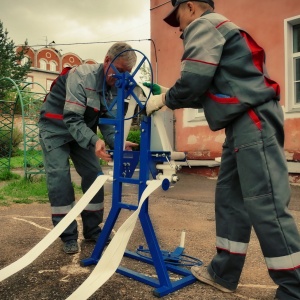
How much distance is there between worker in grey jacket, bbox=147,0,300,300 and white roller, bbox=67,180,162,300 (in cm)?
59

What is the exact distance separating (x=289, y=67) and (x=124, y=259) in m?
5.74

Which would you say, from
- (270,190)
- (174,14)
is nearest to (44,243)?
(270,190)

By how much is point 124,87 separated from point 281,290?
163 cm

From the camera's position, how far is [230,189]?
2553 millimetres

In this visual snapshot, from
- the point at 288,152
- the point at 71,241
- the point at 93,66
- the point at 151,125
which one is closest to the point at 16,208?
the point at 71,241

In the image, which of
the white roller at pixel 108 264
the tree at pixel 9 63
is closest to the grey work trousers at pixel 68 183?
the white roller at pixel 108 264

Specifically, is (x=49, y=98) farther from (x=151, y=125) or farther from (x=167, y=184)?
(x=167, y=184)

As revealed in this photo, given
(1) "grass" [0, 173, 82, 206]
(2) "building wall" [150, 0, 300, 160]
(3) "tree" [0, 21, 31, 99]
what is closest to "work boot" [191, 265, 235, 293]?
(2) "building wall" [150, 0, 300, 160]

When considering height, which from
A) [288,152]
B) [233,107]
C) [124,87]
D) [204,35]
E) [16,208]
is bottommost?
[16,208]

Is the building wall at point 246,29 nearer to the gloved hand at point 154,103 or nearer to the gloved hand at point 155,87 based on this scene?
the gloved hand at point 155,87

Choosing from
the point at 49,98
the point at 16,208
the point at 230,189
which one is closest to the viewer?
the point at 230,189

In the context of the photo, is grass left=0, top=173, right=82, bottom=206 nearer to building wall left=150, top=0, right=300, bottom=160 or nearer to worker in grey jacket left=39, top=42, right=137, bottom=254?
worker in grey jacket left=39, top=42, right=137, bottom=254

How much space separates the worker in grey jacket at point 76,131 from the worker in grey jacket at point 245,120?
78 cm

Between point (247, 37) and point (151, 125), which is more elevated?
point (247, 37)
